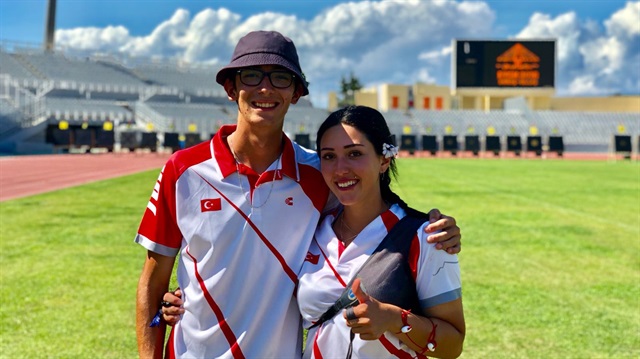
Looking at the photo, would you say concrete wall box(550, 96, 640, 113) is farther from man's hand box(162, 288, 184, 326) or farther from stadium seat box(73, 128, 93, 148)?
man's hand box(162, 288, 184, 326)

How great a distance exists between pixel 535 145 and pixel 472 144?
14.9ft

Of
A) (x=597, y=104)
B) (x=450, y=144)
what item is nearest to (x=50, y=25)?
(x=450, y=144)

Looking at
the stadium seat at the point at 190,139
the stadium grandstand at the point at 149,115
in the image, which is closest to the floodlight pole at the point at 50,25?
the stadium grandstand at the point at 149,115

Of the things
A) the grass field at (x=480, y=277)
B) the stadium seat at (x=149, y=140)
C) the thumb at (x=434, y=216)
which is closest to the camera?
the thumb at (x=434, y=216)

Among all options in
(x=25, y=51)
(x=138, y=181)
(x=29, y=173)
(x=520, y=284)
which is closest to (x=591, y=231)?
(x=520, y=284)

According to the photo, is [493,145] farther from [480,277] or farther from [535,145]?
[480,277]

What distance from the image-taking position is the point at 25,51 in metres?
64.3

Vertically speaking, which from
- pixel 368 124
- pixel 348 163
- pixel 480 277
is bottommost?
pixel 480 277

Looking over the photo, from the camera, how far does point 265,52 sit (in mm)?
2553

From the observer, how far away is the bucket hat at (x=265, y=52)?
8.34 feet

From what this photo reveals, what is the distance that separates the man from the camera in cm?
259

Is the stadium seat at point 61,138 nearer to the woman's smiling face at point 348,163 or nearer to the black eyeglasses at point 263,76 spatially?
the black eyeglasses at point 263,76

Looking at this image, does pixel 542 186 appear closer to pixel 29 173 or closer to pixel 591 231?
pixel 591 231

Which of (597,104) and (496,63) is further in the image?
(597,104)
